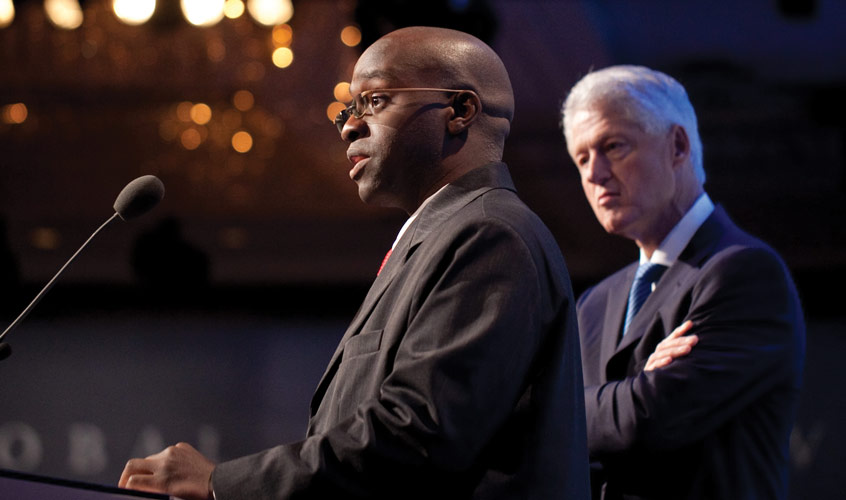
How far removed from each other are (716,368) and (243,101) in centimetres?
319

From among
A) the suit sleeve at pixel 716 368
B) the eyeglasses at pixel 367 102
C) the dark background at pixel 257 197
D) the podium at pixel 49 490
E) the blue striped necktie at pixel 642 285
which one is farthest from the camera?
the dark background at pixel 257 197

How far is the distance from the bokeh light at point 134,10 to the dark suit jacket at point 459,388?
3649 millimetres

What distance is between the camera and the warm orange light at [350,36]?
4062 mm

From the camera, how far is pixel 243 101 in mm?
4297

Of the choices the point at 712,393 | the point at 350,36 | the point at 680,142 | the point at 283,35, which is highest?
the point at 283,35

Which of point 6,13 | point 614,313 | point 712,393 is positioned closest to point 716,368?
point 712,393

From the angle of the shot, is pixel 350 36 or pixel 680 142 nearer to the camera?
pixel 680 142

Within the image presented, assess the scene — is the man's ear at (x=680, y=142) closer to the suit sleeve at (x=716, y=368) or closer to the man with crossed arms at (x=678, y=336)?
the man with crossed arms at (x=678, y=336)

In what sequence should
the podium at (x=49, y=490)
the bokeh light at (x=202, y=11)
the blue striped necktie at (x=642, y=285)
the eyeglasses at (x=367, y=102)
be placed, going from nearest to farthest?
the podium at (x=49, y=490), the eyeglasses at (x=367, y=102), the blue striped necktie at (x=642, y=285), the bokeh light at (x=202, y=11)

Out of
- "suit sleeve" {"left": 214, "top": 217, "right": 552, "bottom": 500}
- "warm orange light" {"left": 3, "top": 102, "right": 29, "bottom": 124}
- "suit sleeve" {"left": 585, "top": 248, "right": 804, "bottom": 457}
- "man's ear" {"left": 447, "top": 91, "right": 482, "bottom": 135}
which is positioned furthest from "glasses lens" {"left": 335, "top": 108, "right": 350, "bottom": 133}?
"warm orange light" {"left": 3, "top": 102, "right": 29, "bottom": 124}

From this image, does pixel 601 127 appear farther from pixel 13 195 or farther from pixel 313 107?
pixel 13 195

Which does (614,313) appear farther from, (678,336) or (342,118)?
(342,118)

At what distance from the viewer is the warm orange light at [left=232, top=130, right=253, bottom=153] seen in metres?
4.30

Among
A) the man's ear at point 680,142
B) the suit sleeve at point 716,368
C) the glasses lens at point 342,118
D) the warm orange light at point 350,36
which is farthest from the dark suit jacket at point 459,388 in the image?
the warm orange light at point 350,36
